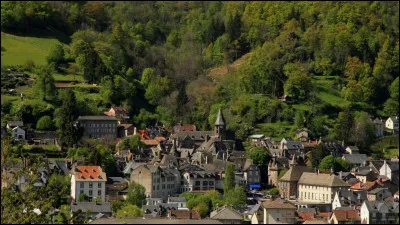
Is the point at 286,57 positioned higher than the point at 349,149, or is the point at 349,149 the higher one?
the point at 286,57

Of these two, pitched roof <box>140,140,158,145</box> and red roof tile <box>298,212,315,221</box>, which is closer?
red roof tile <box>298,212,315,221</box>

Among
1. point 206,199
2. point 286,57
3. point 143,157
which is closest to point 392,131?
point 286,57

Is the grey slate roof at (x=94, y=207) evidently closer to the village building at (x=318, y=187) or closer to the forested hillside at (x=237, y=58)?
the village building at (x=318, y=187)

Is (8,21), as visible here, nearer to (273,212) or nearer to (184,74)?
(184,74)

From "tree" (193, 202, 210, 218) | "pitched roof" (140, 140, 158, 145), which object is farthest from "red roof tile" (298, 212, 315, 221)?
"pitched roof" (140, 140, 158, 145)

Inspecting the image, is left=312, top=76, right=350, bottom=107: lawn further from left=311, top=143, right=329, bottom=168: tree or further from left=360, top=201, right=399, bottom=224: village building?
left=360, top=201, right=399, bottom=224: village building

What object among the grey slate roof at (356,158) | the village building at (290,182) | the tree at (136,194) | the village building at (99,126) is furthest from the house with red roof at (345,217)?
the village building at (99,126)

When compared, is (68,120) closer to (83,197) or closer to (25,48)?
(83,197)
